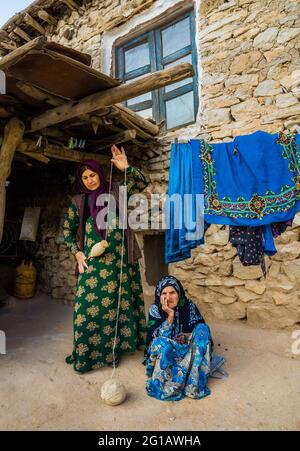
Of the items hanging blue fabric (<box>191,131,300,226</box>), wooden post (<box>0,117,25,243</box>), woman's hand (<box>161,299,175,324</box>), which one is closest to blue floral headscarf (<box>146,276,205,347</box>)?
woman's hand (<box>161,299,175,324</box>)

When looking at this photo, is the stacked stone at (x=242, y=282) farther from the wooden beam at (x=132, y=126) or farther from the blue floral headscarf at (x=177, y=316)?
the wooden beam at (x=132, y=126)

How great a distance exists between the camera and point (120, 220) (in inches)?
111

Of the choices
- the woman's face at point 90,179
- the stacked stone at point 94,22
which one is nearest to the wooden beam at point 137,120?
the woman's face at point 90,179

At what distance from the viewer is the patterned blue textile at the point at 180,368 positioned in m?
2.27

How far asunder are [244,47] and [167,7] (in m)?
1.40

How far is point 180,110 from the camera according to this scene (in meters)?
4.29

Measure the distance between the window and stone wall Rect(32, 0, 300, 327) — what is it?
189 millimetres

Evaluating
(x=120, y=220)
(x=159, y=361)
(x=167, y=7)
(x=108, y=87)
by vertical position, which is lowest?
(x=159, y=361)

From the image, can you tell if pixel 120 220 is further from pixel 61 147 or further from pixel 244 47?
pixel 244 47

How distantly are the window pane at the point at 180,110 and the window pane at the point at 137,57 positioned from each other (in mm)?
817

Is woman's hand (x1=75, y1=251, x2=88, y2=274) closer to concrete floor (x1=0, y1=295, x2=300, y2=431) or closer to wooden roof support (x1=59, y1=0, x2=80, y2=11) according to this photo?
concrete floor (x1=0, y1=295, x2=300, y2=431)

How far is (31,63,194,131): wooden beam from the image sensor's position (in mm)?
2244
